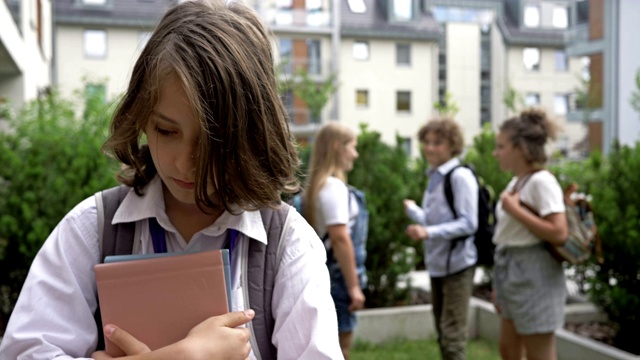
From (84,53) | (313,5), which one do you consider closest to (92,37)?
(84,53)

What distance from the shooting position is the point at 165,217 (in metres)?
1.33

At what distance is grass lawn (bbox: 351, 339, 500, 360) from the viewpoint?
233 inches

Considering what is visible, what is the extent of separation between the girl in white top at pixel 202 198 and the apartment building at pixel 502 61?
45.1 m

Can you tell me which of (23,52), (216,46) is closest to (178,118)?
(216,46)

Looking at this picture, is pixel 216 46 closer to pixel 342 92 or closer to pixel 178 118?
pixel 178 118

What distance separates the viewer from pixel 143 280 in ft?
3.96

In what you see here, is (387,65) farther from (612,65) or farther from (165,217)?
(165,217)

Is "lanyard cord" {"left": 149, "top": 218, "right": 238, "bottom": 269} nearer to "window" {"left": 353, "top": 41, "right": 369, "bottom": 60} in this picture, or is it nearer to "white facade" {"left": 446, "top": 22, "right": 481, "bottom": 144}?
"window" {"left": 353, "top": 41, "right": 369, "bottom": 60}

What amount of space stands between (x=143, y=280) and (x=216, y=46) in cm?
43

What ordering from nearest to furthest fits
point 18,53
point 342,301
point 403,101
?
point 342,301, point 18,53, point 403,101

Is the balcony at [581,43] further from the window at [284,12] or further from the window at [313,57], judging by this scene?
the window at [284,12]

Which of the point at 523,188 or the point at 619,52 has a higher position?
the point at 619,52

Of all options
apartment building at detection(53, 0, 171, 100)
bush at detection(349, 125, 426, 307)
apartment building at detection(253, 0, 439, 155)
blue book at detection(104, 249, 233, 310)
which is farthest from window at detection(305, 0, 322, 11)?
blue book at detection(104, 249, 233, 310)

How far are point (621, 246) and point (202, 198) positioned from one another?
5.04 meters
